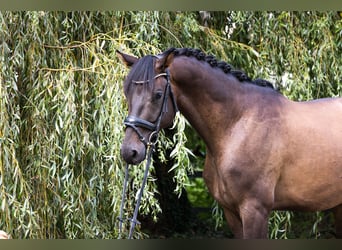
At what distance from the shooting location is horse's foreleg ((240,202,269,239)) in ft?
7.99

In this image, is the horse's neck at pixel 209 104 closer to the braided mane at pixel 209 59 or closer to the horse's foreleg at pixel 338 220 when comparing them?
the braided mane at pixel 209 59

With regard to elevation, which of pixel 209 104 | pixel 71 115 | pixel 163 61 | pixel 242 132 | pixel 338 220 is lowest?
pixel 338 220

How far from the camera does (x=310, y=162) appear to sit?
2555mm

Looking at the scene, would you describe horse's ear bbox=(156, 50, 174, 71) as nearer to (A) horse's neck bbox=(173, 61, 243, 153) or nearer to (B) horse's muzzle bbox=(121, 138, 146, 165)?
(A) horse's neck bbox=(173, 61, 243, 153)

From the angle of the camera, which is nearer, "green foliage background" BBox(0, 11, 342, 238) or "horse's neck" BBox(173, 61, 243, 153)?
"horse's neck" BBox(173, 61, 243, 153)

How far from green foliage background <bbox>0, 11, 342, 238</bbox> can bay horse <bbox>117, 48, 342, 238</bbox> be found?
0.76 metres

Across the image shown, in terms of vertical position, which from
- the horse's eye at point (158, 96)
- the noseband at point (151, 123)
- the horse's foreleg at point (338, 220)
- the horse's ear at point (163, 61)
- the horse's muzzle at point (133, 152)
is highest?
the horse's ear at point (163, 61)

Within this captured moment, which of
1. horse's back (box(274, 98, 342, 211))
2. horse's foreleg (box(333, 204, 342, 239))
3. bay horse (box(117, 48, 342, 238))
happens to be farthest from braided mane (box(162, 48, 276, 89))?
horse's foreleg (box(333, 204, 342, 239))

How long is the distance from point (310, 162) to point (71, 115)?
135 centimetres

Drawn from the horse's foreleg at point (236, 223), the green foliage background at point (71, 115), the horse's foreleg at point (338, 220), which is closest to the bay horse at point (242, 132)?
the horse's foreleg at point (236, 223)

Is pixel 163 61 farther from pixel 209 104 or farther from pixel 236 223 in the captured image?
pixel 236 223

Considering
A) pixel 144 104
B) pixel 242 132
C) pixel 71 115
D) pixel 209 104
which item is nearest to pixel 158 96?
pixel 144 104

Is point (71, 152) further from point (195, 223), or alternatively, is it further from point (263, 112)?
point (195, 223)

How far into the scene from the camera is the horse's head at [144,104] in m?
2.38
